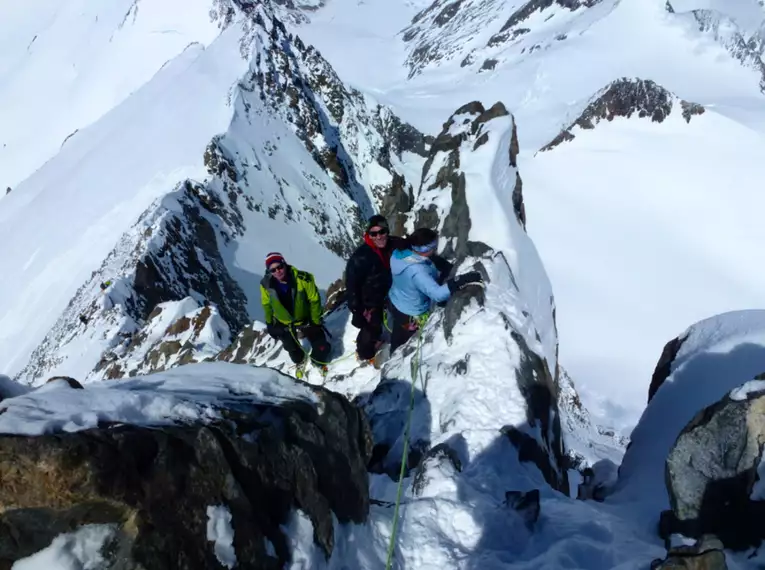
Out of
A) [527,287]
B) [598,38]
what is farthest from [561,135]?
[527,287]

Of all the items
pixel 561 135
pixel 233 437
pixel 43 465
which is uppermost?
pixel 43 465

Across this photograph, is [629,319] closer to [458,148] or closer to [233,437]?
[458,148]

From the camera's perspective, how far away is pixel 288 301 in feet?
26.3

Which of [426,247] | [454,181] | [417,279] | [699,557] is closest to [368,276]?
[417,279]

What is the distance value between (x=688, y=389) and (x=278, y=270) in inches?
192

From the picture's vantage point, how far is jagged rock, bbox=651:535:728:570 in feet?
11.0

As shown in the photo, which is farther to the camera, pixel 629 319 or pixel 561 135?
pixel 561 135

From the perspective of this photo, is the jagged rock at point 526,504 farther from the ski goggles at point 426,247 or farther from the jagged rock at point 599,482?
the ski goggles at point 426,247

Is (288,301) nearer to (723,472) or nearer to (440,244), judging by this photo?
(440,244)

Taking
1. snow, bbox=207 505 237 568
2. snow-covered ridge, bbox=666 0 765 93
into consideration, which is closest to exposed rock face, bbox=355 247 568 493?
snow, bbox=207 505 237 568

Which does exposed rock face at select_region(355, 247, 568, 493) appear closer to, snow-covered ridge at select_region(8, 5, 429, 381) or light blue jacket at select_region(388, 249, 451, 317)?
light blue jacket at select_region(388, 249, 451, 317)

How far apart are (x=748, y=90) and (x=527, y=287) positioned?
191 feet

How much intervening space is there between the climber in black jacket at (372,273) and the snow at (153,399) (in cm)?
296

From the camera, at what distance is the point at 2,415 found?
275 cm
